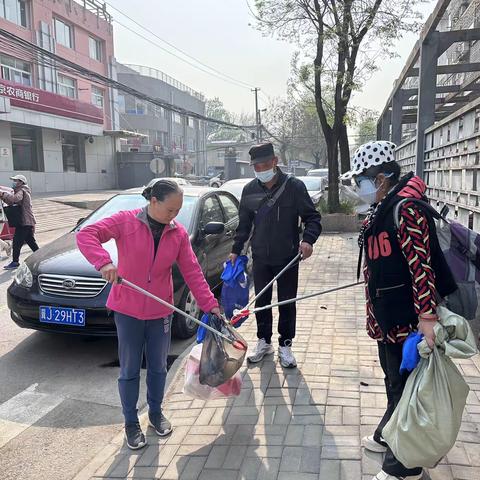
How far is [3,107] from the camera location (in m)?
18.5

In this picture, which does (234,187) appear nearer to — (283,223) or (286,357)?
(283,223)

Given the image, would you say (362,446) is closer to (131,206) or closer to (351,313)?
(351,313)

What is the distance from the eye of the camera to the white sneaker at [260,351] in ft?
13.0

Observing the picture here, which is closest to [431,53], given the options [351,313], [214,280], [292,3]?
[351,313]

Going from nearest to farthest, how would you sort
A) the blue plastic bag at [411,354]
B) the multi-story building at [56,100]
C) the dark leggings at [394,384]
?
the blue plastic bag at [411,354]
the dark leggings at [394,384]
the multi-story building at [56,100]

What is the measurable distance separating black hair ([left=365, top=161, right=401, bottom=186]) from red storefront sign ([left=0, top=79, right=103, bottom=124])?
20749mm

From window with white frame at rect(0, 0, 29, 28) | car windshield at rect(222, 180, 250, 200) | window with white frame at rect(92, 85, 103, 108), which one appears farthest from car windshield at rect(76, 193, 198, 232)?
window with white frame at rect(92, 85, 103, 108)

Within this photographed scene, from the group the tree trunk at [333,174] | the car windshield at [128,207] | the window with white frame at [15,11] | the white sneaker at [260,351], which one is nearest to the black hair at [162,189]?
the white sneaker at [260,351]

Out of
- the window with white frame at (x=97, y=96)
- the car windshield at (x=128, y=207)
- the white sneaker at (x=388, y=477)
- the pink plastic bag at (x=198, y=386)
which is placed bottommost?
the white sneaker at (x=388, y=477)

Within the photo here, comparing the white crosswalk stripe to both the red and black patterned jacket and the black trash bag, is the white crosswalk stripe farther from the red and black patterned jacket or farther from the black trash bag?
the red and black patterned jacket

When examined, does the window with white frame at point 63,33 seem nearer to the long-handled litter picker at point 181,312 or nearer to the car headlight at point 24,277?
the car headlight at point 24,277

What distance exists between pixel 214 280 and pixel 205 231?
88 cm

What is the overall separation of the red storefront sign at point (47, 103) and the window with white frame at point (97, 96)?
3118 millimetres

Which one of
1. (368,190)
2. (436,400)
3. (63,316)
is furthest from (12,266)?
(436,400)
